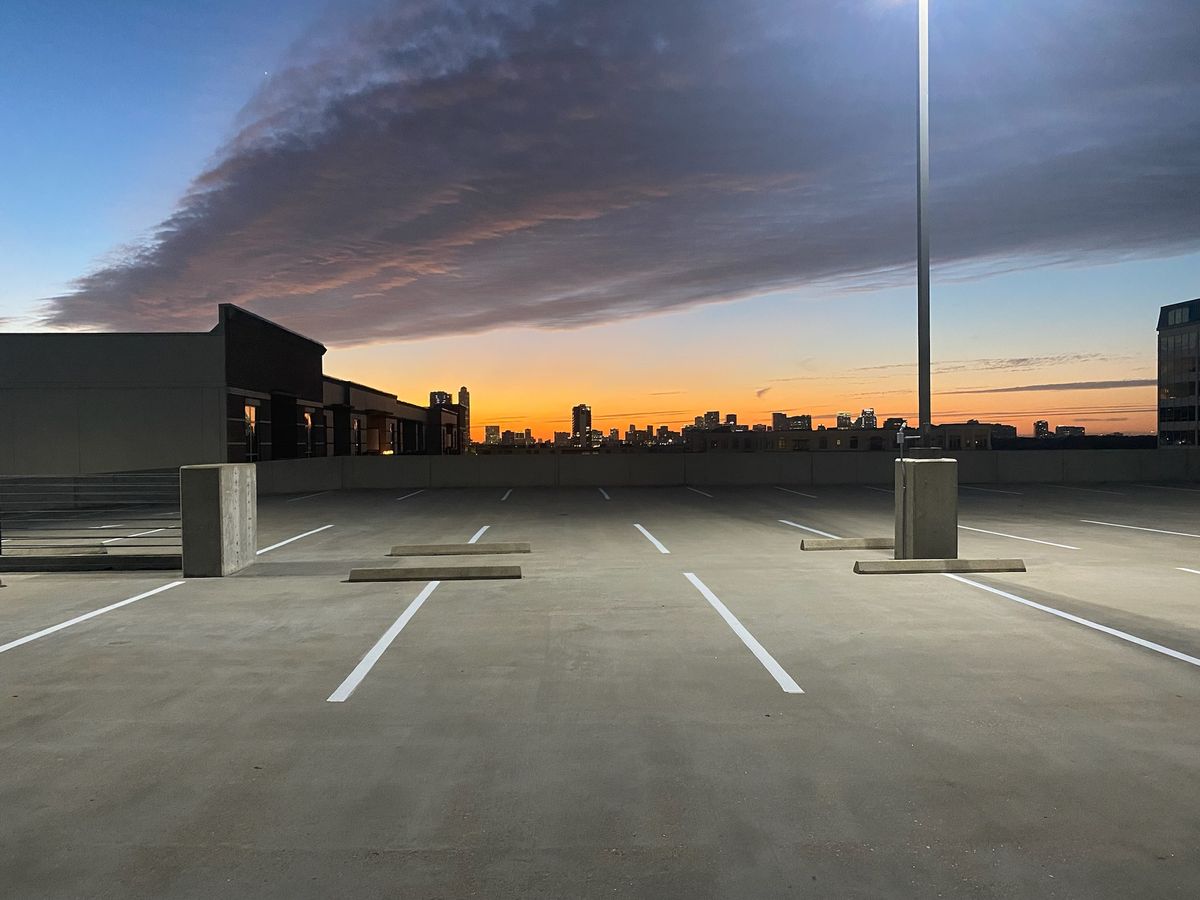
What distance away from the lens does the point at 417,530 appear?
1734cm

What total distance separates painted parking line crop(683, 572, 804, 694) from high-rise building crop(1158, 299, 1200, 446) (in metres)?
135

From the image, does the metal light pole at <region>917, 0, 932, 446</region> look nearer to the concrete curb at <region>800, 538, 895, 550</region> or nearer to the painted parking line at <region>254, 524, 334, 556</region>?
the concrete curb at <region>800, 538, 895, 550</region>

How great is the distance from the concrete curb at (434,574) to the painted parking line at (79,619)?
2.44m

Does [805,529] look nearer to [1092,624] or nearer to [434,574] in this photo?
[1092,624]

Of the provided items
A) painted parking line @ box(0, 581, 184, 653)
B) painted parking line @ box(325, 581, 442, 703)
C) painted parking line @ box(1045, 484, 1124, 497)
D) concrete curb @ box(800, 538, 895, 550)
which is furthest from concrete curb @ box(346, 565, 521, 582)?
painted parking line @ box(1045, 484, 1124, 497)

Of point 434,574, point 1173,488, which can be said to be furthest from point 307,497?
point 1173,488

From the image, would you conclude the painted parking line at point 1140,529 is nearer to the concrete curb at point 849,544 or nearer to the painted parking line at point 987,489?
the concrete curb at point 849,544

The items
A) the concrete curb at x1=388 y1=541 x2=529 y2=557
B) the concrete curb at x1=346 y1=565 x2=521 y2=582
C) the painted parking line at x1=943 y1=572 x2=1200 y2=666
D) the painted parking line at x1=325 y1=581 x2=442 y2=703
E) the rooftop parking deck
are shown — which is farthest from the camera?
the concrete curb at x1=388 y1=541 x2=529 y2=557

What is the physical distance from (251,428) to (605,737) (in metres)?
30.3

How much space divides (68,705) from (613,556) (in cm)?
838

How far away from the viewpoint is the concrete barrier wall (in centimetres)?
3400

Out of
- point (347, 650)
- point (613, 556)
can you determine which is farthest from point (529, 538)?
point (347, 650)

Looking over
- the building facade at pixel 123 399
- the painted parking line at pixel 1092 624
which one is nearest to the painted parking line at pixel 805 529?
the painted parking line at pixel 1092 624

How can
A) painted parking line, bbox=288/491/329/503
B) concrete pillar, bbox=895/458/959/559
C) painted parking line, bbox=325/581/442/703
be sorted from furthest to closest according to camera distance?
painted parking line, bbox=288/491/329/503, concrete pillar, bbox=895/458/959/559, painted parking line, bbox=325/581/442/703
